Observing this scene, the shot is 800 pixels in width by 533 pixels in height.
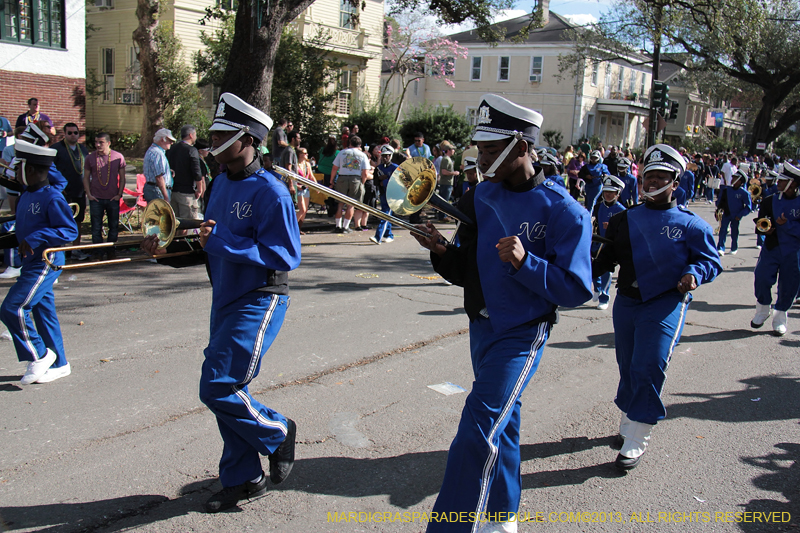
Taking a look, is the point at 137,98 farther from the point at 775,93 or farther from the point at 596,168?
the point at 775,93

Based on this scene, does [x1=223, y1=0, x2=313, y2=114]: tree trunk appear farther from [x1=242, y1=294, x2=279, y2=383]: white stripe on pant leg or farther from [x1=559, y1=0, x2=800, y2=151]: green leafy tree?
[x1=559, y1=0, x2=800, y2=151]: green leafy tree

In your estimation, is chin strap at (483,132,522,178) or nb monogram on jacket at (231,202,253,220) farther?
Answer: nb monogram on jacket at (231,202,253,220)

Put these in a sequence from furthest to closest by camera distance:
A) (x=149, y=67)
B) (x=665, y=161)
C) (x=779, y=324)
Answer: (x=149, y=67) < (x=779, y=324) < (x=665, y=161)

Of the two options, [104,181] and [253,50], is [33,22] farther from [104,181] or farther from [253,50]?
[104,181]

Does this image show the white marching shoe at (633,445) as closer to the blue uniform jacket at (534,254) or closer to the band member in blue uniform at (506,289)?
the band member in blue uniform at (506,289)

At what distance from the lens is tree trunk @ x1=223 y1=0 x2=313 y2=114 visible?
12.3m

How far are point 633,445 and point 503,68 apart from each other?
146 feet

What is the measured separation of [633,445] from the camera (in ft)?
13.7

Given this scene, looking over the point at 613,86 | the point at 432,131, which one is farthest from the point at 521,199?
the point at 613,86

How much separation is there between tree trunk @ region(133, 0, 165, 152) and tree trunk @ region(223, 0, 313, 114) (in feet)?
30.3

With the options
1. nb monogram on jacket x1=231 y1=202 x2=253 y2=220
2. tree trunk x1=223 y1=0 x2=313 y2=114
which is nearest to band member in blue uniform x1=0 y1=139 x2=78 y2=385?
nb monogram on jacket x1=231 y1=202 x2=253 y2=220

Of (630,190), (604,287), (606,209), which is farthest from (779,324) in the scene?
(630,190)

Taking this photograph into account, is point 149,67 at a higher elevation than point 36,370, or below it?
higher

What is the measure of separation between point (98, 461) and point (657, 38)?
20.9 metres
